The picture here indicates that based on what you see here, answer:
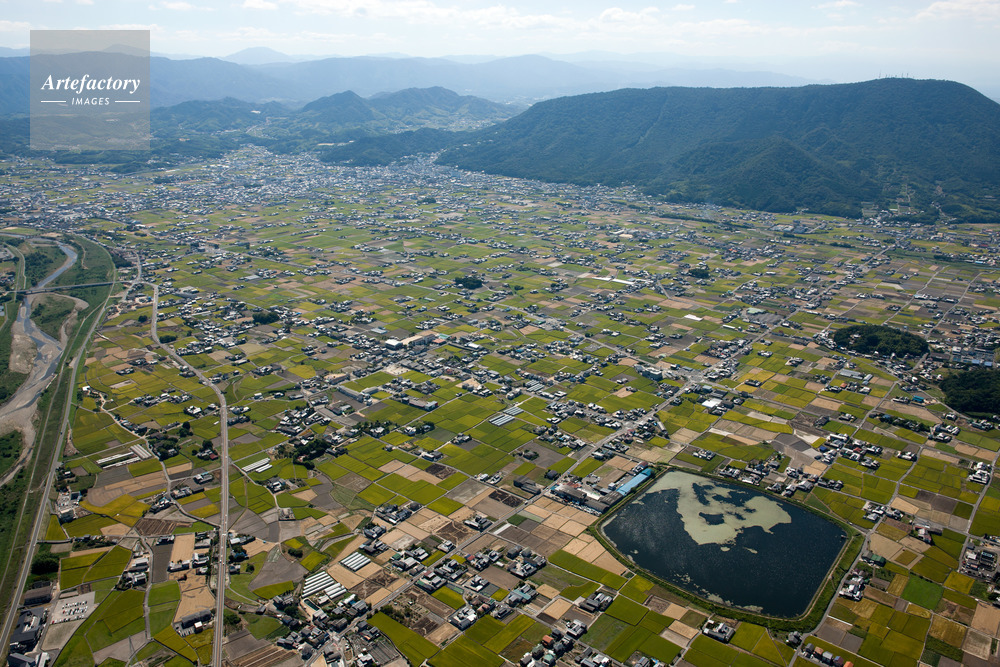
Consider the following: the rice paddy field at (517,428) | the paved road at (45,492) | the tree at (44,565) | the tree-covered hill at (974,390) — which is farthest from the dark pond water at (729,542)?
the paved road at (45,492)

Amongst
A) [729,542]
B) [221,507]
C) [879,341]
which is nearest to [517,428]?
[729,542]

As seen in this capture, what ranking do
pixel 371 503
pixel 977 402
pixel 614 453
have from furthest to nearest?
pixel 977 402, pixel 614 453, pixel 371 503

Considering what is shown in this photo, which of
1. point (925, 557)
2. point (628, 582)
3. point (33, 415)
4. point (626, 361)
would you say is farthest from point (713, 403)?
point (33, 415)

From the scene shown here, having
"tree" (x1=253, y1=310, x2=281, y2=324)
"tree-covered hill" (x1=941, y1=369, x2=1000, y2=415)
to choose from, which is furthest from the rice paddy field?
"tree-covered hill" (x1=941, y1=369, x2=1000, y2=415)

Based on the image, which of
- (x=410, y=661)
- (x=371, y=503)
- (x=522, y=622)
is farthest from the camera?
(x=371, y=503)

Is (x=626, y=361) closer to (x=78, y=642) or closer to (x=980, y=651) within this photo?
(x=980, y=651)

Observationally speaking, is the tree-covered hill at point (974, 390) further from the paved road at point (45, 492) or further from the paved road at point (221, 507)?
the paved road at point (45, 492)

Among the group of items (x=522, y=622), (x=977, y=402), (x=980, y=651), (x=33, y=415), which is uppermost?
(x=977, y=402)

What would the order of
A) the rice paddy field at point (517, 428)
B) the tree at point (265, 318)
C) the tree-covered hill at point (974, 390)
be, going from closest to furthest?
the rice paddy field at point (517, 428), the tree-covered hill at point (974, 390), the tree at point (265, 318)
